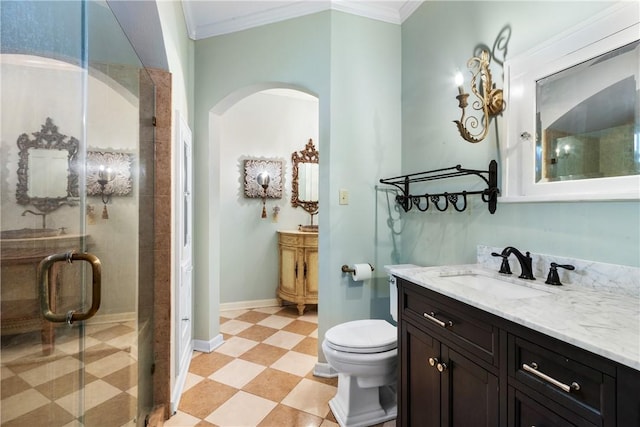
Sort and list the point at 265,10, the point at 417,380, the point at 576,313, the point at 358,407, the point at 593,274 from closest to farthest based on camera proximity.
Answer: the point at 576,313 < the point at 593,274 < the point at 417,380 < the point at 358,407 < the point at 265,10

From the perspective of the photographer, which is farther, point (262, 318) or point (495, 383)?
point (262, 318)

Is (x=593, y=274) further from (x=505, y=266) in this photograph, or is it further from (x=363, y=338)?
(x=363, y=338)

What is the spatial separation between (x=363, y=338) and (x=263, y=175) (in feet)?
7.68

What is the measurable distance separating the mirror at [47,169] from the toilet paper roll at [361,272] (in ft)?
5.24

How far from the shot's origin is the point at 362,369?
1.57 meters

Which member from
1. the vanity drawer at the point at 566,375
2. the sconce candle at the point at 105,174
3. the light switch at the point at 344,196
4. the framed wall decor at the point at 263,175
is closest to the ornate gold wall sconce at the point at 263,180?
the framed wall decor at the point at 263,175

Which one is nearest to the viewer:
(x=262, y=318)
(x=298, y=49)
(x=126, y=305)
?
(x=126, y=305)

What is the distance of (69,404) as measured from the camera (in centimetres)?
115

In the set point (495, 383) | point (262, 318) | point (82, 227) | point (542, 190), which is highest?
point (542, 190)

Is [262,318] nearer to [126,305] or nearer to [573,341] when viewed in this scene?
[126,305]

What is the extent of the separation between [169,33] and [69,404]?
180 cm

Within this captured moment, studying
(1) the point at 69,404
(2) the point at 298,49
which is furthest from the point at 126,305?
(2) the point at 298,49

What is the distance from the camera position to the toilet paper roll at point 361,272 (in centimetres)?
210

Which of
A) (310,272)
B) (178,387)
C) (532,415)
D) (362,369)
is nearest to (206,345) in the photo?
(178,387)
